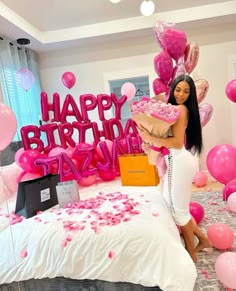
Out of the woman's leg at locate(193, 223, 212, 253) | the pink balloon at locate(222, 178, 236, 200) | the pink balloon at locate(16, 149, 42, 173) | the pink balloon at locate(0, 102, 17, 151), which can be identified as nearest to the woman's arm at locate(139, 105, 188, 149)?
the woman's leg at locate(193, 223, 212, 253)

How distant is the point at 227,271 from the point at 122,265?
26.5 inches

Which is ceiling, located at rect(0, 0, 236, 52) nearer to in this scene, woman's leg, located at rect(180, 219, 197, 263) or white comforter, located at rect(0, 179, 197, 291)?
white comforter, located at rect(0, 179, 197, 291)

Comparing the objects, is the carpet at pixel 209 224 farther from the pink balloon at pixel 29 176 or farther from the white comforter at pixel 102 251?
the pink balloon at pixel 29 176

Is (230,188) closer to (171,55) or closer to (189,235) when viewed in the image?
(189,235)

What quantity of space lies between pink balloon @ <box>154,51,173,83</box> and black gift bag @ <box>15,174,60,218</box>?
1479 millimetres

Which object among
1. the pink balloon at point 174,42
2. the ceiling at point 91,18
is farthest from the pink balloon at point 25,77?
the pink balloon at point 174,42

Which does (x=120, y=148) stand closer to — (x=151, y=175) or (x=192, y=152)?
(x=151, y=175)

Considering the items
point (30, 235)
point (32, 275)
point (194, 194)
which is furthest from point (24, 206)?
point (194, 194)

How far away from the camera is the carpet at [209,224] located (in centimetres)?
167

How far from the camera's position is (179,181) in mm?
1728

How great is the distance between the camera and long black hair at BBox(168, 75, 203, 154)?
1.76m

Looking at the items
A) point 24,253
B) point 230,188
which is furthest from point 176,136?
point 230,188

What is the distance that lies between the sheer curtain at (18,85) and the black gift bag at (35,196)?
1.73 metres

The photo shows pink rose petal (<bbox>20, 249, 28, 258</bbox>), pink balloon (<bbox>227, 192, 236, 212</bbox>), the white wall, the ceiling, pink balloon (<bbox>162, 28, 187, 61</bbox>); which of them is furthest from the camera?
the white wall
